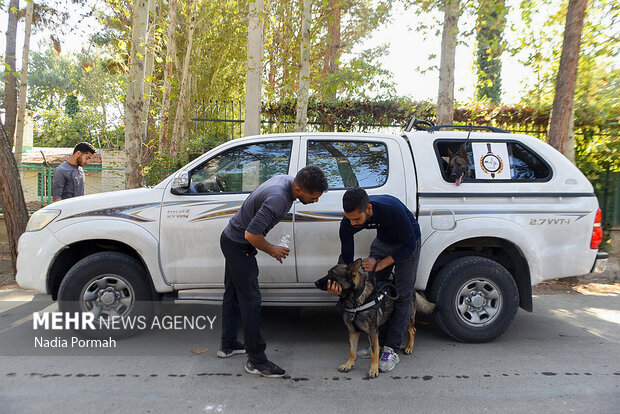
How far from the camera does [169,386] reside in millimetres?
3438

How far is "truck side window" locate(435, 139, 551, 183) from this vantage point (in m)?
4.41

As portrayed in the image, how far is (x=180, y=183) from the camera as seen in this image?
4.25m

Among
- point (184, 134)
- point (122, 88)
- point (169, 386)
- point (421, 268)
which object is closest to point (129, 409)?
point (169, 386)

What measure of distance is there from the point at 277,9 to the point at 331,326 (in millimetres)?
9962

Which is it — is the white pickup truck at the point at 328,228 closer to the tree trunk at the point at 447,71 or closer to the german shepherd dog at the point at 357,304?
the german shepherd dog at the point at 357,304

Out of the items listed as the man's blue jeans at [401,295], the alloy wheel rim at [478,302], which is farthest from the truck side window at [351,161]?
the alloy wheel rim at [478,302]

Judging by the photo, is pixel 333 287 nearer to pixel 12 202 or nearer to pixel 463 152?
pixel 463 152

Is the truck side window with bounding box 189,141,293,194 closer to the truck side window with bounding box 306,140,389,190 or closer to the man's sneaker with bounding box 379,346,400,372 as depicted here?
the truck side window with bounding box 306,140,389,190

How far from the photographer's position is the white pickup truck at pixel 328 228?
4.20m

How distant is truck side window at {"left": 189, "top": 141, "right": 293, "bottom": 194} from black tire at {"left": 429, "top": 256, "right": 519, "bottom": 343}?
1.95m

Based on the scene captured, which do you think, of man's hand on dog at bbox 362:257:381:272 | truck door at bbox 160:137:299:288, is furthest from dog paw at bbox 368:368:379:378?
truck door at bbox 160:137:299:288

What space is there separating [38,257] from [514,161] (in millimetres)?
4835

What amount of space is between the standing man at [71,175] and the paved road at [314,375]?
1713 millimetres

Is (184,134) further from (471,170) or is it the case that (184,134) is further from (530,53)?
(471,170)
